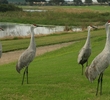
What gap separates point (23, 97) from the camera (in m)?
9.84

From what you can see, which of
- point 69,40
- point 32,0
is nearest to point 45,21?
point 69,40

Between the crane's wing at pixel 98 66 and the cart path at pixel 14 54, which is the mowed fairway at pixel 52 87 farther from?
the cart path at pixel 14 54

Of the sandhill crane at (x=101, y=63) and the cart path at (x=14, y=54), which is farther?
the cart path at (x=14, y=54)

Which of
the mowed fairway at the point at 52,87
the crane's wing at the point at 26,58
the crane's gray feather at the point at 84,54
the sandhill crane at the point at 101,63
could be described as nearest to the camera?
the sandhill crane at the point at 101,63

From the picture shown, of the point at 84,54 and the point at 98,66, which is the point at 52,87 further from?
the point at 84,54

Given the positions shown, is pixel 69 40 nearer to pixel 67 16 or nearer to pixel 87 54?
pixel 87 54

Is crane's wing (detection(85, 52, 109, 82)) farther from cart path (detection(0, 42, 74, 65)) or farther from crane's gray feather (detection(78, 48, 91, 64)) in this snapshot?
cart path (detection(0, 42, 74, 65))

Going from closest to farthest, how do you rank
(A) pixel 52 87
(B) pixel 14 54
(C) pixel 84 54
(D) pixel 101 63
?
(D) pixel 101 63
(A) pixel 52 87
(C) pixel 84 54
(B) pixel 14 54

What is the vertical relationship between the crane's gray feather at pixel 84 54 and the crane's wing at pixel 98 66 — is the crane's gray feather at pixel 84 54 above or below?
below

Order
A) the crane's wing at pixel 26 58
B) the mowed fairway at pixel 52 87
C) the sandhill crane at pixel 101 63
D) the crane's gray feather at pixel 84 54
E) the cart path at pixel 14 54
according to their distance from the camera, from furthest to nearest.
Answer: the cart path at pixel 14 54, the crane's gray feather at pixel 84 54, the crane's wing at pixel 26 58, the mowed fairway at pixel 52 87, the sandhill crane at pixel 101 63

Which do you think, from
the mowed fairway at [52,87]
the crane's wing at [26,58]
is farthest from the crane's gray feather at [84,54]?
the crane's wing at [26,58]

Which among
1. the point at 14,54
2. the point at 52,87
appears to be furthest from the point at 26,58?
the point at 14,54

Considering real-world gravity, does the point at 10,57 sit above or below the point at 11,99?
below

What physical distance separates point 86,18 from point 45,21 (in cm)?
1355
